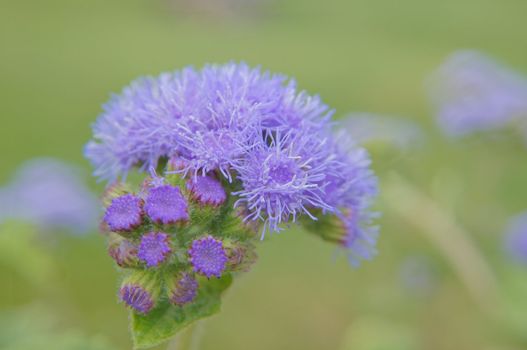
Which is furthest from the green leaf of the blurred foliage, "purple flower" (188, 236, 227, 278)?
the blurred foliage

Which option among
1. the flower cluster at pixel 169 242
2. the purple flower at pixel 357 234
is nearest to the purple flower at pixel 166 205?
the flower cluster at pixel 169 242

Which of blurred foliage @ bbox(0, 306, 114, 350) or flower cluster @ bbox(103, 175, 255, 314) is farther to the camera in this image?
blurred foliage @ bbox(0, 306, 114, 350)

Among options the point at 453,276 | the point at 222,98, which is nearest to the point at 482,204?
the point at 453,276

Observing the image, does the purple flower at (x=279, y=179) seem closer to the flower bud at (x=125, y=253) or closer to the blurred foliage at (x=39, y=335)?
the flower bud at (x=125, y=253)

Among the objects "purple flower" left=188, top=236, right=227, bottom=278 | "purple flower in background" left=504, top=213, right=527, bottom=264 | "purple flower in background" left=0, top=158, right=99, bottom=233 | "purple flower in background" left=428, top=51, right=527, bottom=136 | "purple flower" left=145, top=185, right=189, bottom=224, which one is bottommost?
"purple flower" left=188, top=236, right=227, bottom=278

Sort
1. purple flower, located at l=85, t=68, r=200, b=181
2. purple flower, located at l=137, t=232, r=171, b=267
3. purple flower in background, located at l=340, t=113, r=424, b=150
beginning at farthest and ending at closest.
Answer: purple flower in background, located at l=340, t=113, r=424, b=150
purple flower, located at l=85, t=68, r=200, b=181
purple flower, located at l=137, t=232, r=171, b=267

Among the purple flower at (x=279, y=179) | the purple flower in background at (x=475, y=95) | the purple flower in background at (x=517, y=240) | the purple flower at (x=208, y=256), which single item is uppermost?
the purple flower in background at (x=475, y=95)

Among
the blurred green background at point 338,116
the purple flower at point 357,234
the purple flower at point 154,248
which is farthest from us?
the blurred green background at point 338,116

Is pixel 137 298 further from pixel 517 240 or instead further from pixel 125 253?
pixel 517 240

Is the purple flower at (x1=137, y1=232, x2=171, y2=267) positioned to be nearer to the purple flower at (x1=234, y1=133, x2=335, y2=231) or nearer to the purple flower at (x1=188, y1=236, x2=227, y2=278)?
the purple flower at (x1=188, y1=236, x2=227, y2=278)
